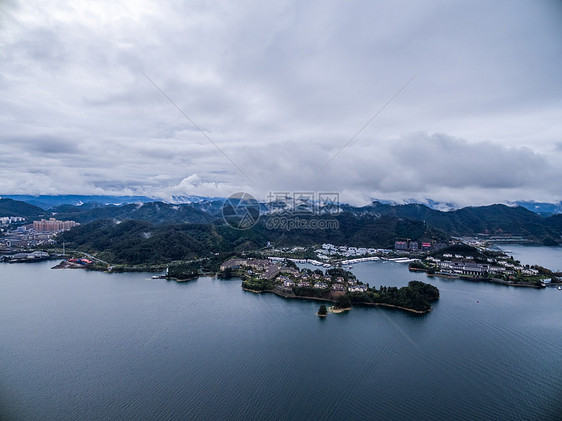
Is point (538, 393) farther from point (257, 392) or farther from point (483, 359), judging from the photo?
point (257, 392)

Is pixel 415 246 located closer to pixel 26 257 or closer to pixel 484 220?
pixel 484 220

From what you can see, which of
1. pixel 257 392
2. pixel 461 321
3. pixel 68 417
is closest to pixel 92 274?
pixel 68 417

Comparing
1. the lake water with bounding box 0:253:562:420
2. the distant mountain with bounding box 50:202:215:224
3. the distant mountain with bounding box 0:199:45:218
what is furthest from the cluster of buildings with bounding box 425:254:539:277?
the distant mountain with bounding box 0:199:45:218

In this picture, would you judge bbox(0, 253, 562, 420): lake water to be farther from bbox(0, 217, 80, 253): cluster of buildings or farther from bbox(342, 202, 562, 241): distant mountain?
bbox(342, 202, 562, 241): distant mountain

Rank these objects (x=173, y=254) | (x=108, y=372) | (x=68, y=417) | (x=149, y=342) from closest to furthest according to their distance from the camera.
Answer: (x=68, y=417) → (x=108, y=372) → (x=149, y=342) → (x=173, y=254)

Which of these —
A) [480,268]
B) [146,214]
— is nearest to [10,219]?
[146,214]
